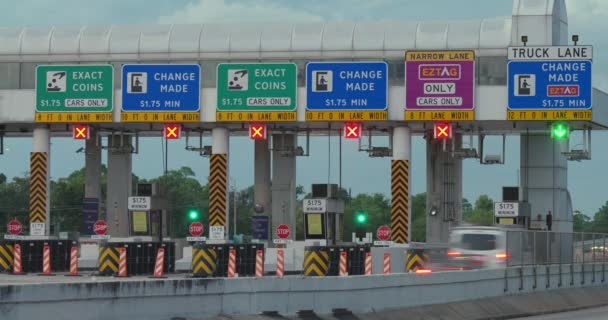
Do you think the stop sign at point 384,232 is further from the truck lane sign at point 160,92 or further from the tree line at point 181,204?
the tree line at point 181,204

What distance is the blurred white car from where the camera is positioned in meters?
35.0

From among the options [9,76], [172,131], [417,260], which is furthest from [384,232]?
[9,76]

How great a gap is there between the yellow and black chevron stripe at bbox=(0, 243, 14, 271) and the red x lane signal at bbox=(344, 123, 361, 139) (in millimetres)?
11962

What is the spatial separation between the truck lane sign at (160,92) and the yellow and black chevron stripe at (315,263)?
991 cm

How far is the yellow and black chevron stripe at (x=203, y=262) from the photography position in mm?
39250

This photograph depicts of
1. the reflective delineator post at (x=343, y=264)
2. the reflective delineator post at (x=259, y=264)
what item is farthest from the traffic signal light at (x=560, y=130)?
the reflective delineator post at (x=259, y=264)

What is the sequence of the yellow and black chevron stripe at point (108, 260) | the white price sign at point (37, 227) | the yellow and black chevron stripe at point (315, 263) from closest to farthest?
the yellow and black chevron stripe at point (315, 263) → the yellow and black chevron stripe at point (108, 260) → the white price sign at point (37, 227)

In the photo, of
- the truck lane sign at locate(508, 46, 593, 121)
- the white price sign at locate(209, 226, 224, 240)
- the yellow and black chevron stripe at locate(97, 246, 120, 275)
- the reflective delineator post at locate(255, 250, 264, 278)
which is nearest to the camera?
the reflective delineator post at locate(255, 250, 264, 278)

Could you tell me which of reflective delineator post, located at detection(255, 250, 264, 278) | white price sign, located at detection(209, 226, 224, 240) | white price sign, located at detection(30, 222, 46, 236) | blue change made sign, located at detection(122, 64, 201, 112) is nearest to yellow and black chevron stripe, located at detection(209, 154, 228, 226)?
white price sign, located at detection(209, 226, 224, 240)

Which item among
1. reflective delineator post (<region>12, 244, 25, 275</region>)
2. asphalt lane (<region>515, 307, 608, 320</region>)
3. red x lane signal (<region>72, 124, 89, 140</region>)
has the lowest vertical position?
asphalt lane (<region>515, 307, 608, 320</region>)

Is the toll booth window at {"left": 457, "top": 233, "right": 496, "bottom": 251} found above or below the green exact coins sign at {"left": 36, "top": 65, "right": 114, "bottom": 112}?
below

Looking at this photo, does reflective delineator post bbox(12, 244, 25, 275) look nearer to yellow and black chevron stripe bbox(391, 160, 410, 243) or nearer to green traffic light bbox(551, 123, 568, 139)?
yellow and black chevron stripe bbox(391, 160, 410, 243)

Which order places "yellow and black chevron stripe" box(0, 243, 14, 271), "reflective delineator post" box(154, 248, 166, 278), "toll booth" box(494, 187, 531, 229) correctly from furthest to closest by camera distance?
"toll booth" box(494, 187, 531, 229) < "yellow and black chevron stripe" box(0, 243, 14, 271) < "reflective delineator post" box(154, 248, 166, 278)

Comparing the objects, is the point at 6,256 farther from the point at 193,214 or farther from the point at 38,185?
the point at 193,214
